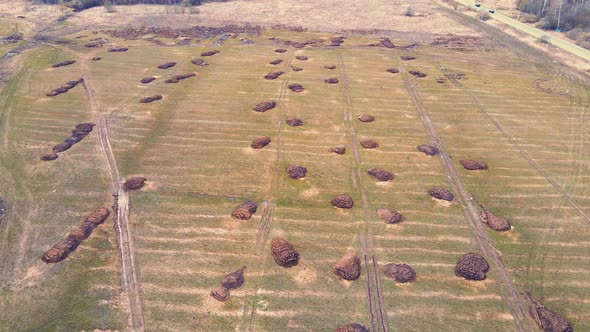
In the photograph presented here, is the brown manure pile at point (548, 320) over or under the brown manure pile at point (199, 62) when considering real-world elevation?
under

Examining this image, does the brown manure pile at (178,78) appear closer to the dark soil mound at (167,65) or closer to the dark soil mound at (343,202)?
the dark soil mound at (167,65)

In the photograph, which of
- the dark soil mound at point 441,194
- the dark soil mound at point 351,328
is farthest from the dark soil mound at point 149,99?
the dark soil mound at point 351,328

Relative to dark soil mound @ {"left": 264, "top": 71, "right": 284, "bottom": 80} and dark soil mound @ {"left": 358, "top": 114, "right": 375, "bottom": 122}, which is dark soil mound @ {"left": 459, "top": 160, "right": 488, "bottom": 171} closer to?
dark soil mound @ {"left": 358, "top": 114, "right": 375, "bottom": 122}

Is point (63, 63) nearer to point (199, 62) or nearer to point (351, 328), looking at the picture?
point (199, 62)

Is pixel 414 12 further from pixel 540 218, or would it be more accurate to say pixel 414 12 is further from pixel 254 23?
pixel 540 218

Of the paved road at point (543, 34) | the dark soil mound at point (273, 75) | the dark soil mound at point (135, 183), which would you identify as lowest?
the dark soil mound at point (135, 183)

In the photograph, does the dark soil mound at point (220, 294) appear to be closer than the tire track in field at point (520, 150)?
Yes

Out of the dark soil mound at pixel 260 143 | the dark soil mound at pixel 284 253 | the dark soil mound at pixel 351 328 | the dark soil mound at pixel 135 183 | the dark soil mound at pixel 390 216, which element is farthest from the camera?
the dark soil mound at pixel 260 143

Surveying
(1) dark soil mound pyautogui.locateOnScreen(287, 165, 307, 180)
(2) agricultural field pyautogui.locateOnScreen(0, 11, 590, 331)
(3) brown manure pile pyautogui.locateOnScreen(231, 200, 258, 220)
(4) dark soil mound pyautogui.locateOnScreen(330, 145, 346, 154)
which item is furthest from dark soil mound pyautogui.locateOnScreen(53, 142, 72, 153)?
(4) dark soil mound pyautogui.locateOnScreen(330, 145, 346, 154)
